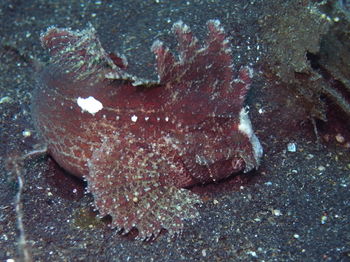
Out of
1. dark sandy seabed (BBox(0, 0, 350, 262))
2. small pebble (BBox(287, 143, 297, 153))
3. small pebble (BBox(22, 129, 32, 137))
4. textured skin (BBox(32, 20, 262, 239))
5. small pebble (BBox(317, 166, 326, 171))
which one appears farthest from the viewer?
small pebble (BBox(22, 129, 32, 137))

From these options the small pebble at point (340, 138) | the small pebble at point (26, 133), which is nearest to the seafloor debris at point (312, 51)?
the small pebble at point (340, 138)

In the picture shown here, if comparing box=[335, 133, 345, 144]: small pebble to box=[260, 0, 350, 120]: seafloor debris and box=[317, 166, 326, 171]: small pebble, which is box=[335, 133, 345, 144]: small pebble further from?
box=[317, 166, 326, 171]: small pebble

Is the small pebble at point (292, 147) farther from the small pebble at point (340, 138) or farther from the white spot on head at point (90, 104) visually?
the white spot on head at point (90, 104)

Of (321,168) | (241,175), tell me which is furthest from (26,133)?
(321,168)

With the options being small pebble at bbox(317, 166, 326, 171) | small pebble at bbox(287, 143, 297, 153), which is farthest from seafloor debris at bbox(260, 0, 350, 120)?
small pebble at bbox(317, 166, 326, 171)

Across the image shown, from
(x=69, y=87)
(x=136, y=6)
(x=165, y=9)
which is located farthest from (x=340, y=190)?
(x=136, y=6)

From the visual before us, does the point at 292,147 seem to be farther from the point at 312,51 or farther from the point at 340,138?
the point at 312,51

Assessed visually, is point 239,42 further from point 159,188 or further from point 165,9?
point 159,188
